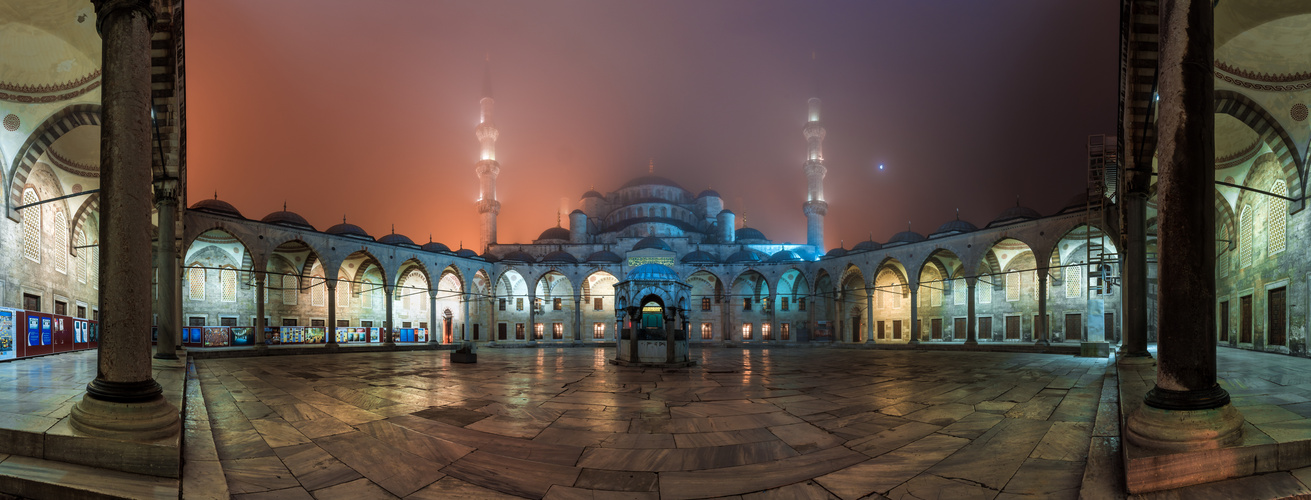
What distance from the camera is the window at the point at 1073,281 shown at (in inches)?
1015

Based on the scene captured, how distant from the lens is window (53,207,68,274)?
16.7 m

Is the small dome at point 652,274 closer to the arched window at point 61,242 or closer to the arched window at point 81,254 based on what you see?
the arched window at point 61,242

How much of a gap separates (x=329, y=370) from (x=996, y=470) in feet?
40.8

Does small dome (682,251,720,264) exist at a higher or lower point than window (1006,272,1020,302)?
higher

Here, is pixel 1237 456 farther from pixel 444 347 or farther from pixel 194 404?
pixel 444 347

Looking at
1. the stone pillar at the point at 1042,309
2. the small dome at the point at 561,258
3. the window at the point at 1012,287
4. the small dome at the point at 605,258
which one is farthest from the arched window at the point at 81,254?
the window at the point at 1012,287

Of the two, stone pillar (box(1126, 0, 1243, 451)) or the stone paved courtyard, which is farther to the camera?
the stone paved courtyard

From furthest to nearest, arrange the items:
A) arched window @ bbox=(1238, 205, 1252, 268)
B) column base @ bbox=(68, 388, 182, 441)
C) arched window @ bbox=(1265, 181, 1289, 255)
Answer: arched window @ bbox=(1238, 205, 1252, 268) < arched window @ bbox=(1265, 181, 1289, 255) < column base @ bbox=(68, 388, 182, 441)

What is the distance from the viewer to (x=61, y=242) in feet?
56.1

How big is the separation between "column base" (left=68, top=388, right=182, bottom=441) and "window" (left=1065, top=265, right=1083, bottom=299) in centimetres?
3074

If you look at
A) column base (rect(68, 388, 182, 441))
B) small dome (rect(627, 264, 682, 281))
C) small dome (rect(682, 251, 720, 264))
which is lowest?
column base (rect(68, 388, 182, 441))

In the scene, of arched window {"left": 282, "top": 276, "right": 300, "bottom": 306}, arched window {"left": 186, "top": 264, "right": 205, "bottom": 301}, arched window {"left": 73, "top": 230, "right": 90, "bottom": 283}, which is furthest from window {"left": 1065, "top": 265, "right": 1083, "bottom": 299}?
arched window {"left": 186, "top": 264, "right": 205, "bottom": 301}

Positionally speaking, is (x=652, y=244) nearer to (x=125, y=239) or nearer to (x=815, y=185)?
(x=815, y=185)

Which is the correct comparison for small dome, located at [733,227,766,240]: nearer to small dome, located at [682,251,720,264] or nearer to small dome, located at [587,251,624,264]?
small dome, located at [682,251,720,264]
